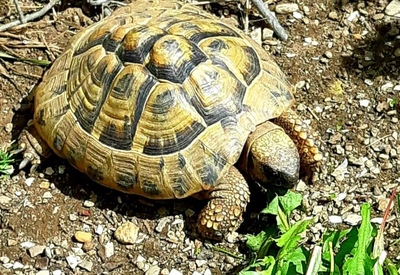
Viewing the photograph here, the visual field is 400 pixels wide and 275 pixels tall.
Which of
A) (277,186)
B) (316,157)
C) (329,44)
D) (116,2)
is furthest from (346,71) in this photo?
(116,2)

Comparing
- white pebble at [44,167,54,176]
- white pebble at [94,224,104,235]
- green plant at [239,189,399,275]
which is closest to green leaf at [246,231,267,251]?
green plant at [239,189,399,275]

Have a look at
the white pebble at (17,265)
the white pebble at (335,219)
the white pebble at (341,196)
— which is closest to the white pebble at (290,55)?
the white pebble at (341,196)

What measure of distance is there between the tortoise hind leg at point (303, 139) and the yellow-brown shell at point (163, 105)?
0.11m

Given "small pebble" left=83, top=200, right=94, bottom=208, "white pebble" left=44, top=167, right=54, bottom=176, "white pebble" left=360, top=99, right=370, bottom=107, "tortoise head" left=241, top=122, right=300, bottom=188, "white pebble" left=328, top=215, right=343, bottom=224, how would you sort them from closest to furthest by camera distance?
"tortoise head" left=241, top=122, right=300, bottom=188 → "white pebble" left=328, top=215, right=343, bottom=224 → "small pebble" left=83, top=200, right=94, bottom=208 → "white pebble" left=44, top=167, right=54, bottom=176 → "white pebble" left=360, top=99, right=370, bottom=107

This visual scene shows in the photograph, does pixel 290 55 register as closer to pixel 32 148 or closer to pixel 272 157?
pixel 272 157

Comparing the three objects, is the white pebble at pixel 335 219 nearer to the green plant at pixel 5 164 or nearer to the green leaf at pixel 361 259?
the green leaf at pixel 361 259

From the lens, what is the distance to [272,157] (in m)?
3.53

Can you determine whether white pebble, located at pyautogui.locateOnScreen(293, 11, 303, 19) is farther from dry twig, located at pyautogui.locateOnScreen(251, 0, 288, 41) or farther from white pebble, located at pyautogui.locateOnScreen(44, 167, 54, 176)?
white pebble, located at pyautogui.locateOnScreen(44, 167, 54, 176)

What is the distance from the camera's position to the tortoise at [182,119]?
354cm

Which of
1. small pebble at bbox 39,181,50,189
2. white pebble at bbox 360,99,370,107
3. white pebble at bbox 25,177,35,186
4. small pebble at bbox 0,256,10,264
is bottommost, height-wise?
small pebble at bbox 0,256,10,264

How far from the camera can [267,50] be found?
14.2 ft

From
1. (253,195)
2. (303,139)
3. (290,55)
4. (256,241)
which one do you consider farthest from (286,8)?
(256,241)

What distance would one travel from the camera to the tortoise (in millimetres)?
3545

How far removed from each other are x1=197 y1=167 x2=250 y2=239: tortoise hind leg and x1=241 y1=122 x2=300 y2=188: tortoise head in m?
0.10
